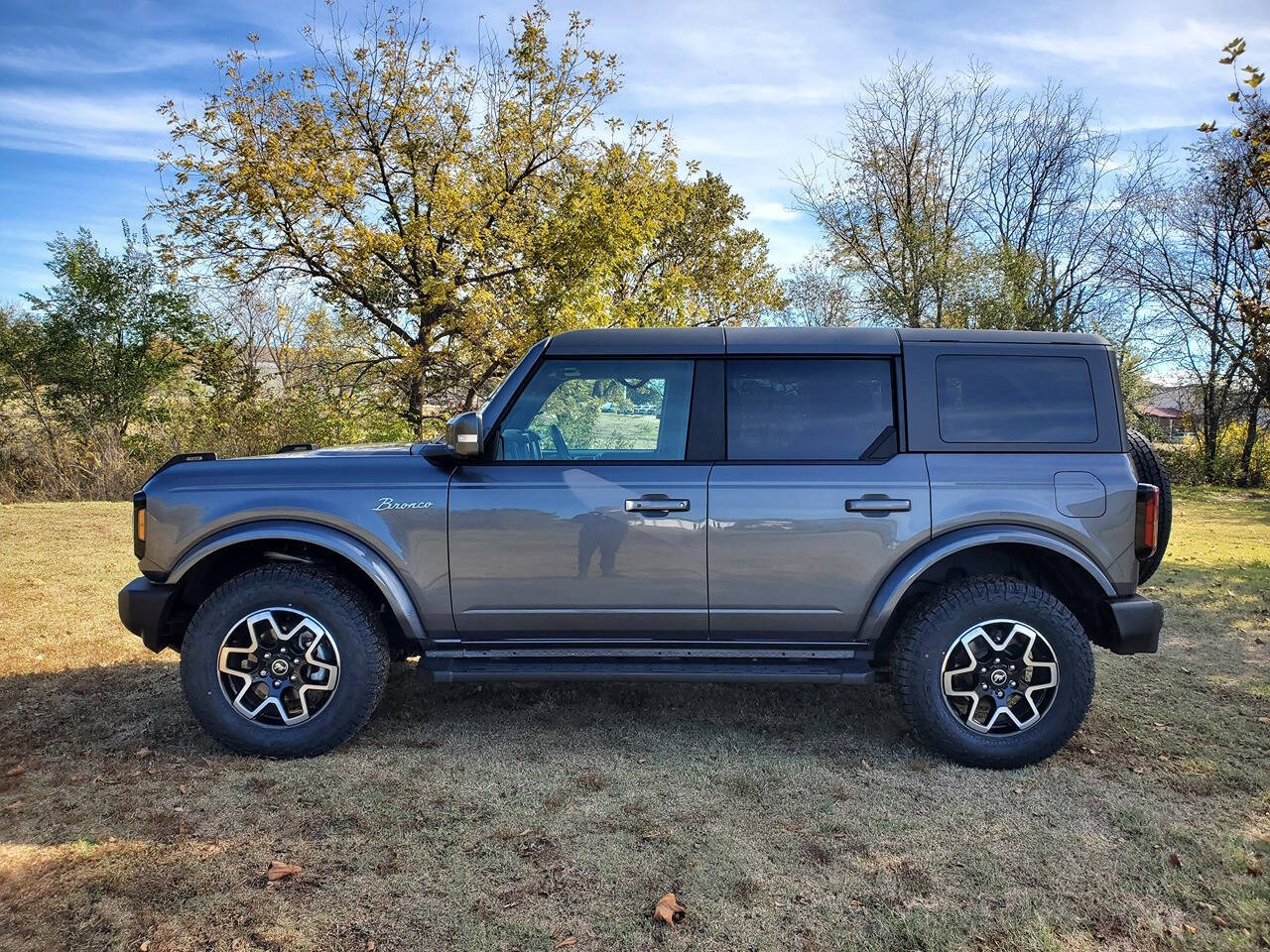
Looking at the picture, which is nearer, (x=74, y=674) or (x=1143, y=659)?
(x=74, y=674)

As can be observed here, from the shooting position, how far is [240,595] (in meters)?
3.73

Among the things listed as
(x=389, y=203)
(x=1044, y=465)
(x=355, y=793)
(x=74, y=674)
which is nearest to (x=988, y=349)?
(x=1044, y=465)

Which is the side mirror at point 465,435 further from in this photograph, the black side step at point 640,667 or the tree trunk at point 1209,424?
the tree trunk at point 1209,424

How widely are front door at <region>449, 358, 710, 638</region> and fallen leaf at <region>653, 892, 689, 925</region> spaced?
4.33 feet

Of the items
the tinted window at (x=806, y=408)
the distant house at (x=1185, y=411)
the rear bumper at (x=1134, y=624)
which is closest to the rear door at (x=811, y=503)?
the tinted window at (x=806, y=408)

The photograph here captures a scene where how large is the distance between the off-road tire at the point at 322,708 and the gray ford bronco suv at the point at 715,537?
1 centimetres

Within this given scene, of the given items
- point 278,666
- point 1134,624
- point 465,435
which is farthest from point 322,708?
point 1134,624

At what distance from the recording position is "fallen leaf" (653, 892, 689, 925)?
8.39ft

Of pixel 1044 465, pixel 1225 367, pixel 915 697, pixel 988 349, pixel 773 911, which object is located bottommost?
pixel 773 911

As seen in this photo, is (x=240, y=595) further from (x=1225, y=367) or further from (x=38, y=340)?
(x=1225, y=367)

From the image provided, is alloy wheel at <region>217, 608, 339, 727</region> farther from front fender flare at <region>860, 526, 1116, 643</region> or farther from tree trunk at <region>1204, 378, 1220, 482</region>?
tree trunk at <region>1204, 378, 1220, 482</region>

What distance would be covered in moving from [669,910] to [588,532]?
1620mm

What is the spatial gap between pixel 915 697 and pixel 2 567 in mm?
8583

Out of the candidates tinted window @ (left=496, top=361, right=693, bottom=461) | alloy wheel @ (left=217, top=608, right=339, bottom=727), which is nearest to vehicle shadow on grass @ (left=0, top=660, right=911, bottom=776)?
alloy wheel @ (left=217, top=608, right=339, bottom=727)
